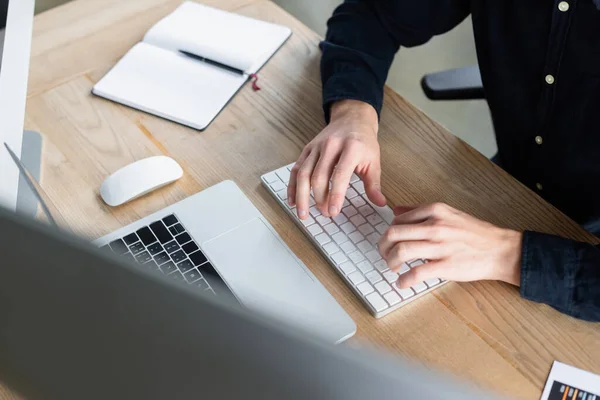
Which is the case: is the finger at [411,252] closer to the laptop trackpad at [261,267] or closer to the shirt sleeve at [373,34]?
the laptop trackpad at [261,267]

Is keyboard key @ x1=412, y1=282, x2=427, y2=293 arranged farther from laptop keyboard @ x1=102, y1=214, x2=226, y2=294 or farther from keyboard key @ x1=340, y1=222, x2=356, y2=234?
laptop keyboard @ x1=102, y1=214, x2=226, y2=294

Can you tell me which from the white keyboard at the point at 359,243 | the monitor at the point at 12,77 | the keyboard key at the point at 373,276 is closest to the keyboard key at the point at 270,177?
the white keyboard at the point at 359,243

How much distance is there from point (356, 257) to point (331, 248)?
0.11 feet

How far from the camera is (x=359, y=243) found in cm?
80

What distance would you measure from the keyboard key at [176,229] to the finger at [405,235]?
10.2 inches

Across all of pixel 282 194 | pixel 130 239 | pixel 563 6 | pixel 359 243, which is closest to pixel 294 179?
pixel 282 194

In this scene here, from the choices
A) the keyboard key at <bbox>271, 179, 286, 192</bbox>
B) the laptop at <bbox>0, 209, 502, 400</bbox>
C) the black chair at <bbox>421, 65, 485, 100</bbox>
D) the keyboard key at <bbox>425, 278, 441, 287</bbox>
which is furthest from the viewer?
the black chair at <bbox>421, 65, 485, 100</bbox>

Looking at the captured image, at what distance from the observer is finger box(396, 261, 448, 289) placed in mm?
743

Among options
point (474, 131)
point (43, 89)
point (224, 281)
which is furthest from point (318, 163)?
point (474, 131)

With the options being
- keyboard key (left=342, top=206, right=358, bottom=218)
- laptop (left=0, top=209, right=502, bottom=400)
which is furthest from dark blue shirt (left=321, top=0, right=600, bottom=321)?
laptop (left=0, top=209, right=502, bottom=400)

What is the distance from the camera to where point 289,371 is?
258 millimetres

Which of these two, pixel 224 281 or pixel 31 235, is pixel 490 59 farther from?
pixel 31 235

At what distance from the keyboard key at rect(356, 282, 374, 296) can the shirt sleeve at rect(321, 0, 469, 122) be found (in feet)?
1.11

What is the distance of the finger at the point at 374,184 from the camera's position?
84 centimetres
